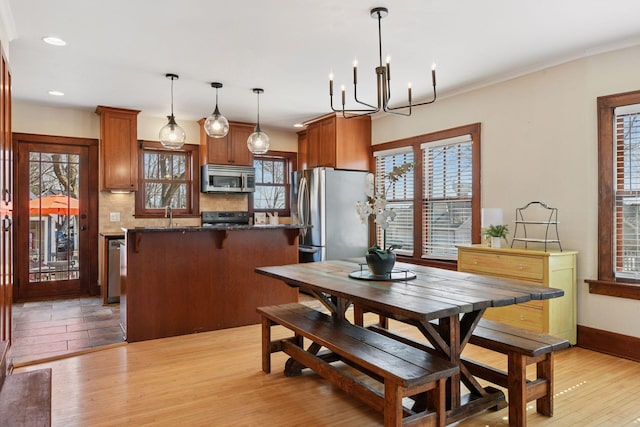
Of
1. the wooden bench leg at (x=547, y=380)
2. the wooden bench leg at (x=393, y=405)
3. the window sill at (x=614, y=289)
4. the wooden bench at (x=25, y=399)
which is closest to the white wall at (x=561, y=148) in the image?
the window sill at (x=614, y=289)

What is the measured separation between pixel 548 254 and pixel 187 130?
5054 millimetres

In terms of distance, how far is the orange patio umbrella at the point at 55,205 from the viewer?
5.39 metres

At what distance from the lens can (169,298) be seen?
3916 mm

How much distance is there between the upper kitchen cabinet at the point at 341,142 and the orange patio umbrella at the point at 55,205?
132 inches

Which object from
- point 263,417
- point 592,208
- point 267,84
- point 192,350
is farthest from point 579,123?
point 192,350

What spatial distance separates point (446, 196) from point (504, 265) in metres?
1.36

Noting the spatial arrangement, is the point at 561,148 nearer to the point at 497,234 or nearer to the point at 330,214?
the point at 497,234

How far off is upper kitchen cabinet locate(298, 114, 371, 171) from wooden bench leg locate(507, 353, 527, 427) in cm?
390

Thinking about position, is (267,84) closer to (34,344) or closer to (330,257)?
(330,257)

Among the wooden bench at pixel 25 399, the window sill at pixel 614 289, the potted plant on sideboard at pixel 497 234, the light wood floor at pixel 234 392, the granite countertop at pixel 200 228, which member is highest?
the granite countertop at pixel 200 228

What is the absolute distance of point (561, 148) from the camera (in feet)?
12.2

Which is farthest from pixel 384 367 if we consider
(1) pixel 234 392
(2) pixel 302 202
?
(2) pixel 302 202

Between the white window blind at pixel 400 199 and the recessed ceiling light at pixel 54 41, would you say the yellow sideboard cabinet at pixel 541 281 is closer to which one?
the white window blind at pixel 400 199

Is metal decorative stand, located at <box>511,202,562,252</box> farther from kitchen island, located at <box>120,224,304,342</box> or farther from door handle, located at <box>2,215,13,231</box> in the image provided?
door handle, located at <box>2,215,13,231</box>
